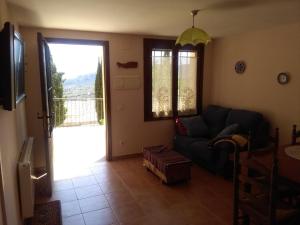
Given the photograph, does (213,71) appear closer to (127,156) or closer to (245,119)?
(245,119)

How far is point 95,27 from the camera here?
355 cm

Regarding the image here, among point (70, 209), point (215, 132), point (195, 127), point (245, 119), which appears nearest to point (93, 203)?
point (70, 209)

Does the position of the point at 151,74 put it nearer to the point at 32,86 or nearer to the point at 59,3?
the point at 32,86

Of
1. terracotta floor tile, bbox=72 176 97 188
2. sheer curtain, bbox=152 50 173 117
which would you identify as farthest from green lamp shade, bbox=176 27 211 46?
terracotta floor tile, bbox=72 176 97 188

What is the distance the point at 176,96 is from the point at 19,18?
2.84 m

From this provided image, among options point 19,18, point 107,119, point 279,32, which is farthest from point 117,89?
point 279,32

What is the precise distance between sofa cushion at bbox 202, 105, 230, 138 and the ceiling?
55.7 inches

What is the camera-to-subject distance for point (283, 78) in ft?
11.4

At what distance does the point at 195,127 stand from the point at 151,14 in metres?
2.23

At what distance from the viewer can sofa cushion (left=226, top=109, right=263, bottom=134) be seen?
3680 millimetres

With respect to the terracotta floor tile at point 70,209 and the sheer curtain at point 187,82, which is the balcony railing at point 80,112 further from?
the terracotta floor tile at point 70,209

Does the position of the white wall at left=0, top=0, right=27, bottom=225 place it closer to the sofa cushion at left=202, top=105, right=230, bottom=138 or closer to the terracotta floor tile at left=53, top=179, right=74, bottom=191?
the terracotta floor tile at left=53, top=179, right=74, bottom=191

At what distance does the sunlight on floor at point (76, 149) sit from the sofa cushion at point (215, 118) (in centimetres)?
206

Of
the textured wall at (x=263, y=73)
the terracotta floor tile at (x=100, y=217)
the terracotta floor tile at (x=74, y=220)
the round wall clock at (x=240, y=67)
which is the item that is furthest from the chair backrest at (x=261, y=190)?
the round wall clock at (x=240, y=67)
